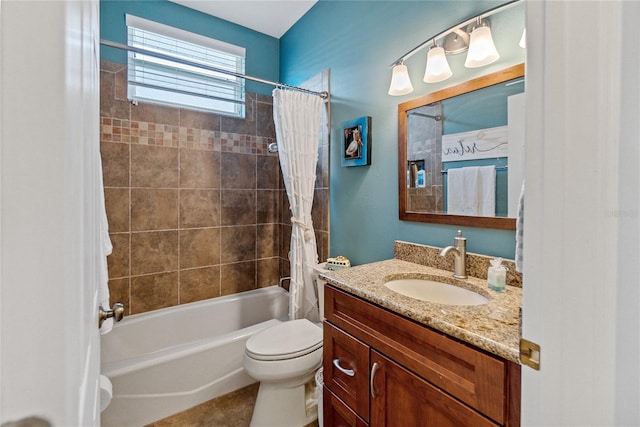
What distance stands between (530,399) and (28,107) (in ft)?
2.74

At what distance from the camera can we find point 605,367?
46 centimetres

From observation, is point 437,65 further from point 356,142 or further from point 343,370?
point 343,370

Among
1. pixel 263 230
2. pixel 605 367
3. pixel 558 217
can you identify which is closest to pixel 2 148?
pixel 558 217

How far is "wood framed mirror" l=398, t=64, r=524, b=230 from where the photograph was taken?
1.15 meters

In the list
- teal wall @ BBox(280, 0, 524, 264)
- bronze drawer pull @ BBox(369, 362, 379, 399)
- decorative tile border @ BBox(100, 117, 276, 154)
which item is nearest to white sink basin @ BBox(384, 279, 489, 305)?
teal wall @ BBox(280, 0, 524, 264)

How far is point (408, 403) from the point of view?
0.90 m

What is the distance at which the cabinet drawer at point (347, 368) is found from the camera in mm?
1064

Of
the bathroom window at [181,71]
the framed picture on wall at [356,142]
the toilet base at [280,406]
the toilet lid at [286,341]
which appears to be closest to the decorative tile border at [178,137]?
the bathroom window at [181,71]

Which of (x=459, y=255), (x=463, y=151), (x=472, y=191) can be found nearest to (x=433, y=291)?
(x=459, y=255)

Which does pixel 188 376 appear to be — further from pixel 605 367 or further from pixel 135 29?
pixel 135 29

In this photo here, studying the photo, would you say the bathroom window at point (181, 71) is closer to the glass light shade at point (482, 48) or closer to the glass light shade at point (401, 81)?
the glass light shade at point (401, 81)

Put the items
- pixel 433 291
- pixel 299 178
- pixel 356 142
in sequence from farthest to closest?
pixel 299 178 < pixel 356 142 < pixel 433 291

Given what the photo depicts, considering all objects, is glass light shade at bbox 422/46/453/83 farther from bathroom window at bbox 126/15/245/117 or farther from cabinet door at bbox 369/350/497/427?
bathroom window at bbox 126/15/245/117

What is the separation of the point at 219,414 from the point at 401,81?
2159 mm
